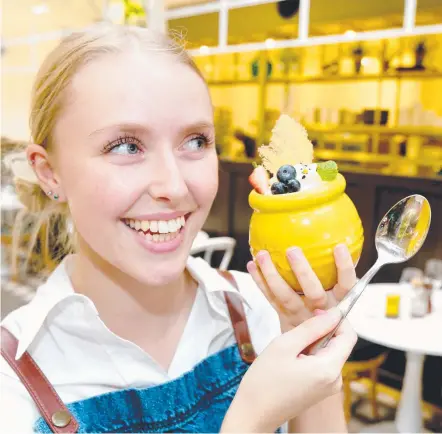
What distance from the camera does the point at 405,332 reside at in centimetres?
233

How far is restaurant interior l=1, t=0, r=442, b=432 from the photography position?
308cm

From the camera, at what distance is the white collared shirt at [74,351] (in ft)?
2.65

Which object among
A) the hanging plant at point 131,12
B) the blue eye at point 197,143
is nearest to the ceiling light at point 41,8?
the hanging plant at point 131,12

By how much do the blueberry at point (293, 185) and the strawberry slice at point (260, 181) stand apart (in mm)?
37

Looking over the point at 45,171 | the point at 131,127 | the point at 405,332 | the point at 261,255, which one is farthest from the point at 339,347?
the point at 405,332

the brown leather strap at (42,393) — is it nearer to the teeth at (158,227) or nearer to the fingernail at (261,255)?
the teeth at (158,227)

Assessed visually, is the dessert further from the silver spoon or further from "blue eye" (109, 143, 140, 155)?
"blue eye" (109, 143, 140, 155)

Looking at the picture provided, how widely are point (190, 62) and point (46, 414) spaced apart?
22.3 inches

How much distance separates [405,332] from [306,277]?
185 centimetres

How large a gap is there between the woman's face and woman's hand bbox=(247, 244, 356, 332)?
0.14 metres

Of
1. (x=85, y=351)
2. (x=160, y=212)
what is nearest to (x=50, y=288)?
(x=85, y=351)

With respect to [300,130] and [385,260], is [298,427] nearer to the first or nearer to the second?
[385,260]

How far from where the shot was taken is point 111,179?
27.8 inches

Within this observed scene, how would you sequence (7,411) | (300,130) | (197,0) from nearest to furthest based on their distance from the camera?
1. (300,130)
2. (7,411)
3. (197,0)
